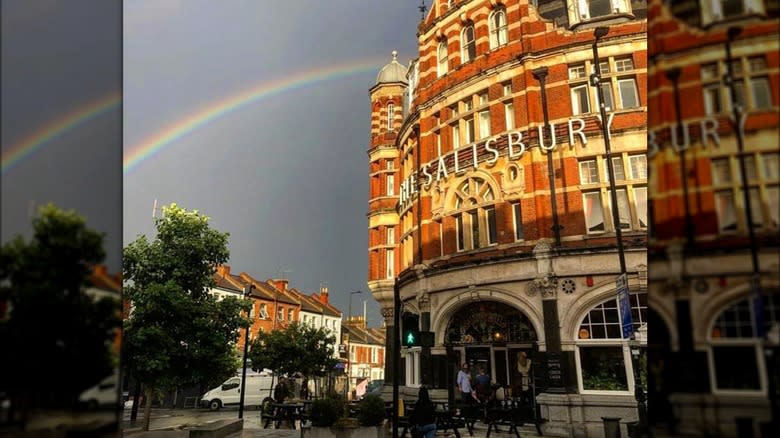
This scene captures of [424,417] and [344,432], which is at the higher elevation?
[424,417]

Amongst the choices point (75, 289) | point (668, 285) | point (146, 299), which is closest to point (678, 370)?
point (668, 285)

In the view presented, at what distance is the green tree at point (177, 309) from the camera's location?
58.0 ft

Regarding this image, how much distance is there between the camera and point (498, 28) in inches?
924

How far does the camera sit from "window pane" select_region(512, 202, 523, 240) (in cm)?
2062

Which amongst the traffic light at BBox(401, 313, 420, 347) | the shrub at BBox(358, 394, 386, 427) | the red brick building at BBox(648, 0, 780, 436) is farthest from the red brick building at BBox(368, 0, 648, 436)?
the red brick building at BBox(648, 0, 780, 436)

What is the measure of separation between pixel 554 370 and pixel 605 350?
204 cm

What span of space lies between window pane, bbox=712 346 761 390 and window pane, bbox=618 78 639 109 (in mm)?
21069

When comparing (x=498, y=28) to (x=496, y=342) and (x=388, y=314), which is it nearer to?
(x=496, y=342)

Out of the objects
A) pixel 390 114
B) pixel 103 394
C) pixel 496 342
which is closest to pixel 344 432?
pixel 496 342

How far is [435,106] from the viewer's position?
25438mm

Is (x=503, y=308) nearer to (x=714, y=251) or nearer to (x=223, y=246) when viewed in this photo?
(x=223, y=246)

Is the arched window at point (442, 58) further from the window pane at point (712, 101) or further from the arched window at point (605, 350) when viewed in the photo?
the window pane at point (712, 101)

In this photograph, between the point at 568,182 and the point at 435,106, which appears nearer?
the point at 568,182

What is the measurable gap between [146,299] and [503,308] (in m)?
14.2
